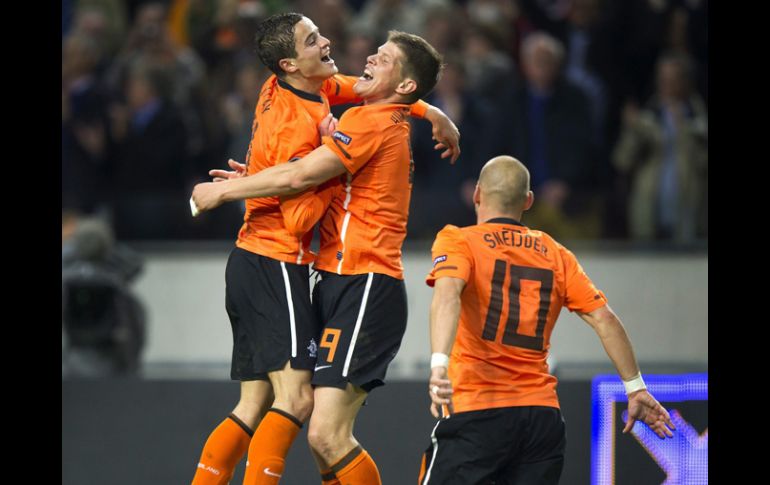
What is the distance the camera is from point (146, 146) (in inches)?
356

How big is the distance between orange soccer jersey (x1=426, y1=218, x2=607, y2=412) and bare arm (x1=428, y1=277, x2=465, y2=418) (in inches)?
5.1

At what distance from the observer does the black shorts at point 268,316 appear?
4.55 metres

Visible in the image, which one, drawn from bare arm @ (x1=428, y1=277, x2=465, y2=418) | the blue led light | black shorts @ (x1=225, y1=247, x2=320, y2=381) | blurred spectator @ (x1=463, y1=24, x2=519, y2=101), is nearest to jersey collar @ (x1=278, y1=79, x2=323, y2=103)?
black shorts @ (x1=225, y1=247, x2=320, y2=381)

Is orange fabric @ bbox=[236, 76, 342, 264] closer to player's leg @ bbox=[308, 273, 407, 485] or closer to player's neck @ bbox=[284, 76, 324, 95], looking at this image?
player's neck @ bbox=[284, 76, 324, 95]

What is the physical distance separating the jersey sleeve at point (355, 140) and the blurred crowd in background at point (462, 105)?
3.74 m

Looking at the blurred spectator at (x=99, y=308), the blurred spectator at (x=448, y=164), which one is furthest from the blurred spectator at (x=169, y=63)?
the blurred spectator at (x=448, y=164)

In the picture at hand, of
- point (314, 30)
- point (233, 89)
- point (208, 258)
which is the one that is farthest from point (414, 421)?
point (233, 89)

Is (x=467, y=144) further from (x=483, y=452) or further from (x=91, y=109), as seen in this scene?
(x=483, y=452)

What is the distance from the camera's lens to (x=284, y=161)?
4602 millimetres

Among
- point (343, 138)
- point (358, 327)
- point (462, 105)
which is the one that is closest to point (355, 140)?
point (343, 138)

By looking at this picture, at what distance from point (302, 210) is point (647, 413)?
157 centimetres

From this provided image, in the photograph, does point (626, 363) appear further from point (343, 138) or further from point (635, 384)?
point (343, 138)

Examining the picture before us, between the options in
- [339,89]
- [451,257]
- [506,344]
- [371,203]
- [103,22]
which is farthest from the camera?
[103,22]
